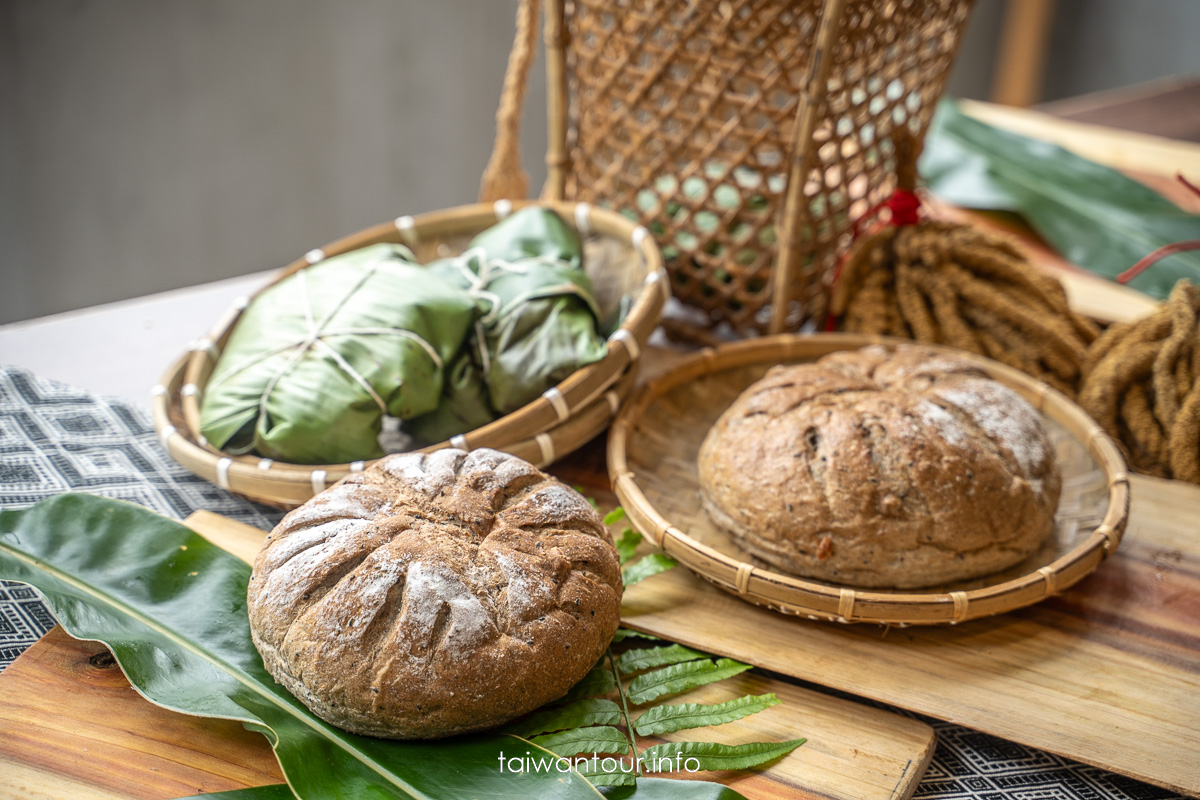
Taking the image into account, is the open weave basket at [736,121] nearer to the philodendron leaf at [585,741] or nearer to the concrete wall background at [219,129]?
the philodendron leaf at [585,741]

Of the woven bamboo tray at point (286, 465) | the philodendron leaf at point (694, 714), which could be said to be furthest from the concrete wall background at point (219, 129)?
the philodendron leaf at point (694, 714)

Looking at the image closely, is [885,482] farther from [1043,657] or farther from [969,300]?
[969,300]

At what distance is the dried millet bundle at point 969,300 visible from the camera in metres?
1.94

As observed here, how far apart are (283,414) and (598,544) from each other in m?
0.63

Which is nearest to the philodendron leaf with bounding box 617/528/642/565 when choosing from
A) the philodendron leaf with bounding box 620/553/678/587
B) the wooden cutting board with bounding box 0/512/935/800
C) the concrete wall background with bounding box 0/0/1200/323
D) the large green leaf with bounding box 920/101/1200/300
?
the philodendron leaf with bounding box 620/553/678/587

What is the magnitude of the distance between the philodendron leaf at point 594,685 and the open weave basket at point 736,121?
1036 mm

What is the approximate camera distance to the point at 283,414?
152 centimetres

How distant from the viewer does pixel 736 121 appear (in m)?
1.84

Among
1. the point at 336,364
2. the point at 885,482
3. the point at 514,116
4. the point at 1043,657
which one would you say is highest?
the point at 514,116

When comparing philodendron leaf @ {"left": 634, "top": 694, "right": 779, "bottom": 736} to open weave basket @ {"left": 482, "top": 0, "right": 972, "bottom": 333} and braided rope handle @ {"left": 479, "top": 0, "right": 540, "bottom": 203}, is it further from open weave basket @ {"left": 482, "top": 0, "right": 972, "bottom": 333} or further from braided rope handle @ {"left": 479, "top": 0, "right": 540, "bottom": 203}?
braided rope handle @ {"left": 479, "top": 0, "right": 540, "bottom": 203}

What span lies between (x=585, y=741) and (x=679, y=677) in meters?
0.19

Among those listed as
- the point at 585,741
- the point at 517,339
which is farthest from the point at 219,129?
the point at 585,741

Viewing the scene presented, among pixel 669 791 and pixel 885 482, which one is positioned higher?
pixel 885 482

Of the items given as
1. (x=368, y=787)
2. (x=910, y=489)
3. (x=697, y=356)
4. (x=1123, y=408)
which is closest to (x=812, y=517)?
(x=910, y=489)
